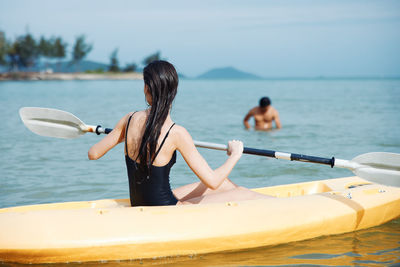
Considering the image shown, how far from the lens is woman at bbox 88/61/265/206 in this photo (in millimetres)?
2955

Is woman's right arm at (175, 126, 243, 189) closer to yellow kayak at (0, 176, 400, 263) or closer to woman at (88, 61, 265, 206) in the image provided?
woman at (88, 61, 265, 206)

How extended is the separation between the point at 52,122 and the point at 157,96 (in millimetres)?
1759

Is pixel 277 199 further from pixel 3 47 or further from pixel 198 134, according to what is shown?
pixel 3 47

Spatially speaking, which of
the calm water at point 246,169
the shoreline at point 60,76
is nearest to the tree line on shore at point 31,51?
the shoreline at point 60,76

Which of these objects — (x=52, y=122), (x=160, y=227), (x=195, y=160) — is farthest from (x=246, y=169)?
(x=195, y=160)

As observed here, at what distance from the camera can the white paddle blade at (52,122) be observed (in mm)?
4250

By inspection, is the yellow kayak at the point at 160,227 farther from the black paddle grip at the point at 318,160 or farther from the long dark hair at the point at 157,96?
the long dark hair at the point at 157,96

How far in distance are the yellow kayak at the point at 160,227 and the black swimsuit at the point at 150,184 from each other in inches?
2.6

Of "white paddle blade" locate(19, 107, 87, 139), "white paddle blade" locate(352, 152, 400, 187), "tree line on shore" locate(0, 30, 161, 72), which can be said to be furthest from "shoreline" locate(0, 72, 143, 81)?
"white paddle blade" locate(352, 152, 400, 187)

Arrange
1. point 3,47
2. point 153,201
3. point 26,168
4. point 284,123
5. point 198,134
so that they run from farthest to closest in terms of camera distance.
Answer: point 3,47 < point 284,123 < point 198,134 < point 26,168 < point 153,201

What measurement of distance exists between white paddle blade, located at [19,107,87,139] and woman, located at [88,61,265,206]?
3.65 ft

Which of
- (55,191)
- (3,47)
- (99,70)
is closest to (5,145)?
(55,191)

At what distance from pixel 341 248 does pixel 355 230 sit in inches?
14.8

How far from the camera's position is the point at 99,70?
86.0 m
